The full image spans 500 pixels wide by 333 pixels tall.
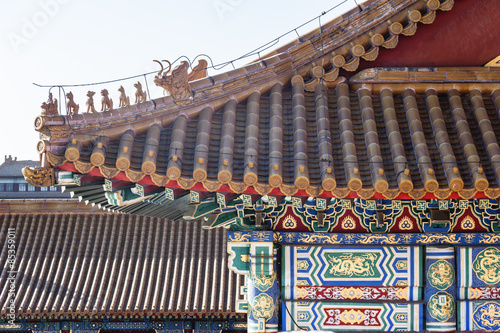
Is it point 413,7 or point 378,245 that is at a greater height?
point 413,7

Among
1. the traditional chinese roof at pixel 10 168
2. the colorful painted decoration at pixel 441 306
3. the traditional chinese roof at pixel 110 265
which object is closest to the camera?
the colorful painted decoration at pixel 441 306

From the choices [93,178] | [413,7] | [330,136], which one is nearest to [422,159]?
[330,136]

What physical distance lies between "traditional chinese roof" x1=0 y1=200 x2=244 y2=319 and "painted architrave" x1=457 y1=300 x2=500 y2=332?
865 centimetres

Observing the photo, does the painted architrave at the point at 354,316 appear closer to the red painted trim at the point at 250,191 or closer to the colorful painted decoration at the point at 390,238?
the colorful painted decoration at the point at 390,238

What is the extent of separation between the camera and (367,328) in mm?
6637

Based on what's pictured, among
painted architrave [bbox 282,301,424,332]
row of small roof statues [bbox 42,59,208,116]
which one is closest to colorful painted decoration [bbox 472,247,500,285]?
painted architrave [bbox 282,301,424,332]

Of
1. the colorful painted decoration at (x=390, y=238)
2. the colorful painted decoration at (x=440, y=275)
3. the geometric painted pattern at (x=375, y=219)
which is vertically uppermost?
the geometric painted pattern at (x=375, y=219)

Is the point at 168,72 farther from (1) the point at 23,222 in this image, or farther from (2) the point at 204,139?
(1) the point at 23,222

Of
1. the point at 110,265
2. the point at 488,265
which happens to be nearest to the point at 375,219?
the point at 488,265

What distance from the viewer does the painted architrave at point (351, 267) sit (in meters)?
6.64


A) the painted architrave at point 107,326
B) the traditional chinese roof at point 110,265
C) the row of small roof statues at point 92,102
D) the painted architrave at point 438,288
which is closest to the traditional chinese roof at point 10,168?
the traditional chinese roof at point 110,265

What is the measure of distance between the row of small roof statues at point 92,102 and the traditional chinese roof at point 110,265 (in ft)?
31.0

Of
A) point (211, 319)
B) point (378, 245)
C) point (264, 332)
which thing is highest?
point (378, 245)

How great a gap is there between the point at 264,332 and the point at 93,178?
2.51 metres
